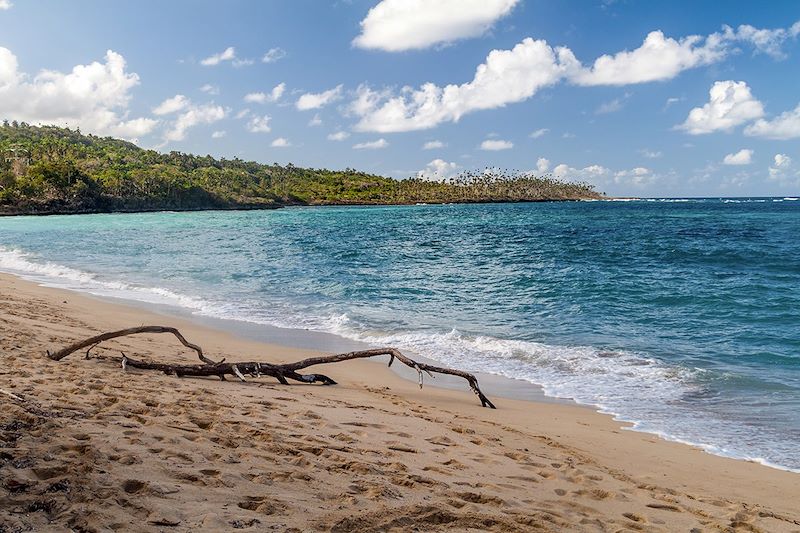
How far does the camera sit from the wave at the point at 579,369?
7984 mm

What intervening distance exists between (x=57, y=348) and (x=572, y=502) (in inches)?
325

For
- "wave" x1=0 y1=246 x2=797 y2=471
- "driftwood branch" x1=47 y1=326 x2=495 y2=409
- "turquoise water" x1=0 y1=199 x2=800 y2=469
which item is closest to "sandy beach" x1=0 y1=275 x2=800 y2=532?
"driftwood branch" x1=47 y1=326 x2=495 y2=409

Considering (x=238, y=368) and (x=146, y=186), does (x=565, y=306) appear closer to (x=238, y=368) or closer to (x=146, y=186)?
(x=238, y=368)

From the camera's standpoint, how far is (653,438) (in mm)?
7406

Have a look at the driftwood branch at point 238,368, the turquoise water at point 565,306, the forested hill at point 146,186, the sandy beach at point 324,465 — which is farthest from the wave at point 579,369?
the forested hill at point 146,186

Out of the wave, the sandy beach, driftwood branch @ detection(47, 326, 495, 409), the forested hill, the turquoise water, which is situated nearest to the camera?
the sandy beach

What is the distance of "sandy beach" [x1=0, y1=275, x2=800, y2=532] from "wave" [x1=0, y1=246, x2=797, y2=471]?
2.30 ft

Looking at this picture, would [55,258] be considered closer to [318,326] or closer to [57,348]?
[318,326]

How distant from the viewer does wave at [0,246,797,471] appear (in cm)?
798

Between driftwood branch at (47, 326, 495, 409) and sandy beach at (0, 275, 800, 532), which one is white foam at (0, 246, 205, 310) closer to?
driftwood branch at (47, 326, 495, 409)

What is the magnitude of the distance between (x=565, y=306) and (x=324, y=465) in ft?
46.1

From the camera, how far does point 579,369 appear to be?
11078 millimetres

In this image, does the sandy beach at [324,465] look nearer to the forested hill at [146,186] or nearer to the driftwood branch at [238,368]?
the driftwood branch at [238,368]

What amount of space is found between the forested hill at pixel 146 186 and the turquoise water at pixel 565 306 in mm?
78899
